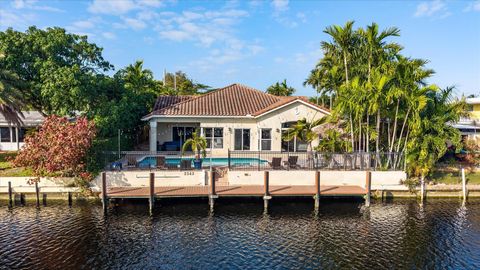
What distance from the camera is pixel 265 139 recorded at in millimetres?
29312

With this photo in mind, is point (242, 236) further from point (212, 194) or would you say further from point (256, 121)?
point (256, 121)

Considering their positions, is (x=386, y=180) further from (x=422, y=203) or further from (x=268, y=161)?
(x=268, y=161)

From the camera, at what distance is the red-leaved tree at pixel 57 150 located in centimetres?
2023

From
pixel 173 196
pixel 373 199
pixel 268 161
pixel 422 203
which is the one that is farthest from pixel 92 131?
pixel 422 203

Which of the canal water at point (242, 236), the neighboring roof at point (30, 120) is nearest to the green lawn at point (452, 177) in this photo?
the canal water at point (242, 236)

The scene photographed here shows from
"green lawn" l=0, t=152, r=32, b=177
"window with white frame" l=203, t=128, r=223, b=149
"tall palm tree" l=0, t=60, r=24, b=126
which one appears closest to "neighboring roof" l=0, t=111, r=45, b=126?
"green lawn" l=0, t=152, r=32, b=177

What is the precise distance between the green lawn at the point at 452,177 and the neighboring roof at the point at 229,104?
9814 millimetres

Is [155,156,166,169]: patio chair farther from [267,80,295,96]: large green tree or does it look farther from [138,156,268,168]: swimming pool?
[267,80,295,96]: large green tree

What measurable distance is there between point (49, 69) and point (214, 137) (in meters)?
14.7

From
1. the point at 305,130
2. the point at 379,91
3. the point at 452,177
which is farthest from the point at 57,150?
the point at 452,177

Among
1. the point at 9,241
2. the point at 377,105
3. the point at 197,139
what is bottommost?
the point at 9,241

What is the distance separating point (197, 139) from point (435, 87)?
17.4 metres

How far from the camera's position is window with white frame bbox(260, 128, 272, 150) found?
29234mm

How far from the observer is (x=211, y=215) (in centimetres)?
1895
